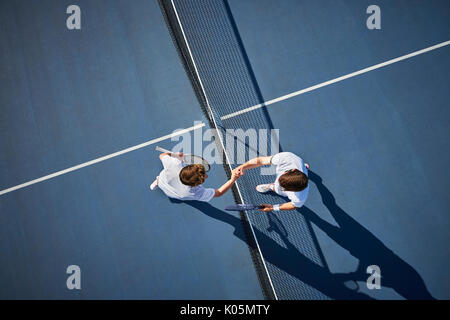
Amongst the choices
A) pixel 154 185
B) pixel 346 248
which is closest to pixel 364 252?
pixel 346 248

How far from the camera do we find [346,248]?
5.47m

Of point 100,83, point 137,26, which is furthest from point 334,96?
point 100,83

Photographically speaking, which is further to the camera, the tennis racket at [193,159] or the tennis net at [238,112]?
the tennis racket at [193,159]

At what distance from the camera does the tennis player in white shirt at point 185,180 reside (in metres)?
3.96

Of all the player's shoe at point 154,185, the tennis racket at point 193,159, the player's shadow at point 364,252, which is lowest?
the player's shadow at point 364,252

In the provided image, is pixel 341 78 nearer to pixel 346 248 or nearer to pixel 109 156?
pixel 346 248

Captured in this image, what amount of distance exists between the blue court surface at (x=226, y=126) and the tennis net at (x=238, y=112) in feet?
0.12

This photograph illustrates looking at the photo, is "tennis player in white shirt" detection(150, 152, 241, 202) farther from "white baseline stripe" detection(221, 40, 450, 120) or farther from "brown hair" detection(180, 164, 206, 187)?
"white baseline stripe" detection(221, 40, 450, 120)

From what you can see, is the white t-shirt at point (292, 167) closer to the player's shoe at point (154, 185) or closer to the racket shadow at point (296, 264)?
the racket shadow at point (296, 264)

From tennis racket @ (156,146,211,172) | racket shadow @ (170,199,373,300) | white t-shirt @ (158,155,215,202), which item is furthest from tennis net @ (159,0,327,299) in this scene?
white t-shirt @ (158,155,215,202)

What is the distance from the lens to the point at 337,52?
6176mm

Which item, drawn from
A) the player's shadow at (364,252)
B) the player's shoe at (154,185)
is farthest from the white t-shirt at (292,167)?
the player's shoe at (154,185)
